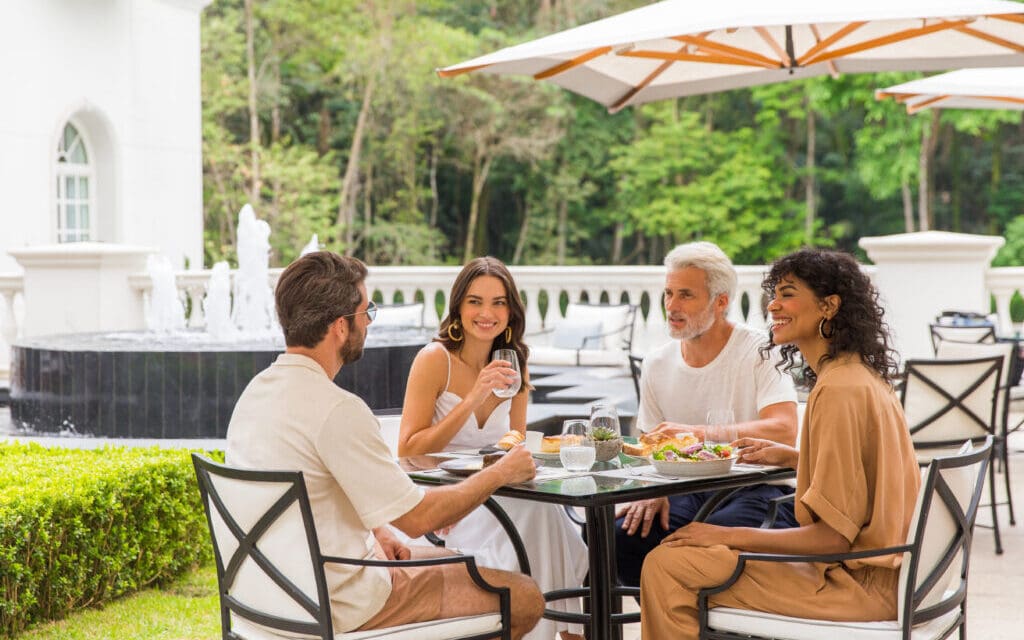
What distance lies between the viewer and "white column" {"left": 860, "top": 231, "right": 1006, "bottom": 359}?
1063cm

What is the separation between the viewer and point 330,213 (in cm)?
2850

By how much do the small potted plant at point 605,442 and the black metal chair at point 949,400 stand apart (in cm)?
257

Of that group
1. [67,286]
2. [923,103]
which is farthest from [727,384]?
[67,286]

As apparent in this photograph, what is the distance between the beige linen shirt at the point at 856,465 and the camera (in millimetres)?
3094

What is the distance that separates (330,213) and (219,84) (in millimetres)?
3858

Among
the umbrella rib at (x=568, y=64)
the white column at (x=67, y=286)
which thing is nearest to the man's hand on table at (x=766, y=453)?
the umbrella rib at (x=568, y=64)

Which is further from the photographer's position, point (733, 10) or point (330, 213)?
point (330, 213)

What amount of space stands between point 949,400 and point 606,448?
9.20ft

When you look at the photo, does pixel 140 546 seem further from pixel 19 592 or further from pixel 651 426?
pixel 651 426

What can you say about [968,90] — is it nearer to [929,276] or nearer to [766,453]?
[929,276]

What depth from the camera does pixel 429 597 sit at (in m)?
3.23

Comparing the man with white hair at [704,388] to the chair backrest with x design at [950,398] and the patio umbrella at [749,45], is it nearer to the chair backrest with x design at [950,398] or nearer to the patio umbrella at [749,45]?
the patio umbrella at [749,45]

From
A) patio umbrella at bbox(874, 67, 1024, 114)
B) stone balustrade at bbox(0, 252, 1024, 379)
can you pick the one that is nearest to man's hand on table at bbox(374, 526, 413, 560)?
patio umbrella at bbox(874, 67, 1024, 114)

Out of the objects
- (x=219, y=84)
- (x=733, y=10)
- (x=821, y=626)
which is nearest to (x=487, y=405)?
(x=821, y=626)
